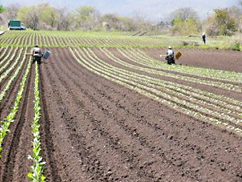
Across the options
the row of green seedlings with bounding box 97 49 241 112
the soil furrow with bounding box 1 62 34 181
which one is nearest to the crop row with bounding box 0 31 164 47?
the row of green seedlings with bounding box 97 49 241 112

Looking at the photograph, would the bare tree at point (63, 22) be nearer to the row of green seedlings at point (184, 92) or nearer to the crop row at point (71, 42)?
the crop row at point (71, 42)

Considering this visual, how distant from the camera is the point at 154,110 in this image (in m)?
12.7

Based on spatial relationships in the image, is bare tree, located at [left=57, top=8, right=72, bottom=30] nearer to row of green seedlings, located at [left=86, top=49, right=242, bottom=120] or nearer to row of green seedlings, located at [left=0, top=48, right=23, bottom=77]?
row of green seedlings, located at [left=0, top=48, right=23, bottom=77]

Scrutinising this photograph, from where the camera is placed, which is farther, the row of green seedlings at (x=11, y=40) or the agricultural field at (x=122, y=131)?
the row of green seedlings at (x=11, y=40)

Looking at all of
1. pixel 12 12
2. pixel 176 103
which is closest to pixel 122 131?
pixel 176 103

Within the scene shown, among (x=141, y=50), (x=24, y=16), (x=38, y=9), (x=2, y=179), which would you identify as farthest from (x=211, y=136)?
(x=38, y=9)

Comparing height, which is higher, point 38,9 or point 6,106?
point 38,9

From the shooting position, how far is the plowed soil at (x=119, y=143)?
24.3 feet

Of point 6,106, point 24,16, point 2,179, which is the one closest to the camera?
point 2,179

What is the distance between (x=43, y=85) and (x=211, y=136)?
1090cm

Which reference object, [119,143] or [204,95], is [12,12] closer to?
[204,95]

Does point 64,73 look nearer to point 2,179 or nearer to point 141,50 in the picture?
point 2,179

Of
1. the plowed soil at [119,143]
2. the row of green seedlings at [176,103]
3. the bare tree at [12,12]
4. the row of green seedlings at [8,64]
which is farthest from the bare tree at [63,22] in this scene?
the plowed soil at [119,143]

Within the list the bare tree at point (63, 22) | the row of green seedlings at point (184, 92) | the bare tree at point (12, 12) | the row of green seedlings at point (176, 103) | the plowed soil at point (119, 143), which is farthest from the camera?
the bare tree at point (12, 12)
